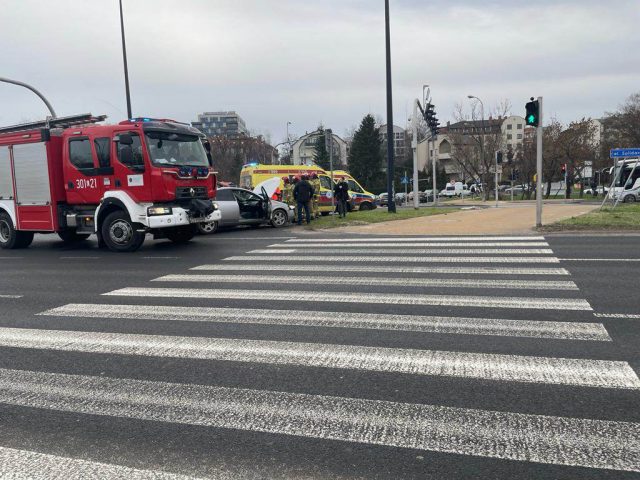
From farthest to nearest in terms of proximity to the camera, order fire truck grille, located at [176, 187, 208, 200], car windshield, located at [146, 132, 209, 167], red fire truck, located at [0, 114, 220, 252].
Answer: fire truck grille, located at [176, 187, 208, 200]
car windshield, located at [146, 132, 209, 167]
red fire truck, located at [0, 114, 220, 252]

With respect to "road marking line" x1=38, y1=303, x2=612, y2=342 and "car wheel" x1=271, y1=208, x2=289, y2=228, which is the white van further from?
"road marking line" x1=38, y1=303, x2=612, y2=342

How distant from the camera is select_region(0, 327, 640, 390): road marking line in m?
4.27

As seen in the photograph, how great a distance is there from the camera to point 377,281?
8.42 metres

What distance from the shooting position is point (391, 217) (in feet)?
66.8

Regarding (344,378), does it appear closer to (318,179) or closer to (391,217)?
(391,217)

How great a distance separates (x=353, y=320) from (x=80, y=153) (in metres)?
10.0

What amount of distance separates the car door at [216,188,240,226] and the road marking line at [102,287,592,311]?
9.98 metres

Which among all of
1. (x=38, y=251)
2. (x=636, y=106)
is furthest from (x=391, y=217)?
(x=636, y=106)

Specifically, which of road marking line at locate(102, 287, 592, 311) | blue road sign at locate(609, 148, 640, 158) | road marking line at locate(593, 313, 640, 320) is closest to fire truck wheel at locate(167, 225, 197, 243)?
road marking line at locate(102, 287, 592, 311)

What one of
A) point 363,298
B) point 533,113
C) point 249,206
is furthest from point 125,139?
point 533,113

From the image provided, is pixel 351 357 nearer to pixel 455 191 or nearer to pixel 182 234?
pixel 182 234

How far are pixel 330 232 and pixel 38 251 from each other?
8300mm

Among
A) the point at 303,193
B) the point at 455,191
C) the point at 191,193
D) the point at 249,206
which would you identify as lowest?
the point at 455,191

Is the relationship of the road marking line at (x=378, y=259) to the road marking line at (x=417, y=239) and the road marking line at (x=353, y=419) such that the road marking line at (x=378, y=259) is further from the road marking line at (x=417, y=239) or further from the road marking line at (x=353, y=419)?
the road marking line at (x=353, y=419)
